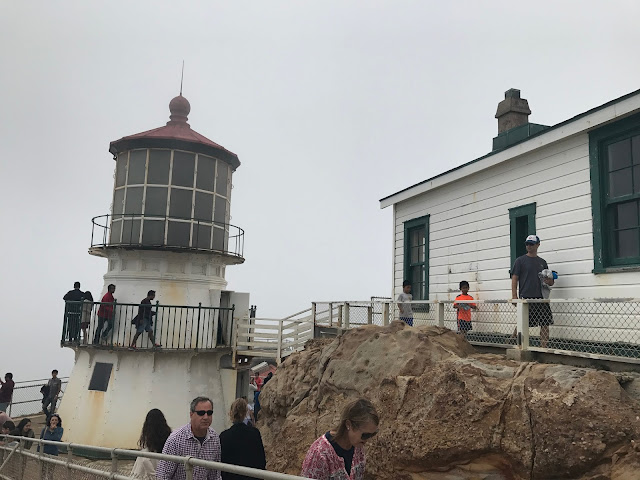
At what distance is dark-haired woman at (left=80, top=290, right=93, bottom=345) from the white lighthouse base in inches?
27.4

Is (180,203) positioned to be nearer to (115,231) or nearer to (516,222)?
(115,231)

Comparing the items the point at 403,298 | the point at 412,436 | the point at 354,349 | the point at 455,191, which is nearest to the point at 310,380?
the point at 354,349

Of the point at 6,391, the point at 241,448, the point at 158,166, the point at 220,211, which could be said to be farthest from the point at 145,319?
the point at 241,448

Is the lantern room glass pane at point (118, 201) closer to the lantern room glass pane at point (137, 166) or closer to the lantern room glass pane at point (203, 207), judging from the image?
the lantern room glass pane at point (137, 166)

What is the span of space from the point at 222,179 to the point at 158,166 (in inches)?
97.2

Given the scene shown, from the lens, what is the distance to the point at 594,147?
8.23 m

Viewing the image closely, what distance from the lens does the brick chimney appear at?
1270cm

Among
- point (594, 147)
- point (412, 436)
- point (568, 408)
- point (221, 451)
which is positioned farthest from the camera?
point (594, 147)

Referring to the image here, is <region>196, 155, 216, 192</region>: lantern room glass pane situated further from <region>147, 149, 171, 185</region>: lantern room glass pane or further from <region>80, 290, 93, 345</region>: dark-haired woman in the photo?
<region>80, 290, 93, 345</region>: dark-haired woman

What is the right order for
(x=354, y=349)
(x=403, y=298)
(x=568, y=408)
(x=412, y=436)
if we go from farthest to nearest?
(x=403, y=298), (x=354, y=349), (x=412, y=436), (x=568, y=408)

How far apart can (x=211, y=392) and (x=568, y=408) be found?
14851 mm

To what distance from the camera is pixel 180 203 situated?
18.0 meters

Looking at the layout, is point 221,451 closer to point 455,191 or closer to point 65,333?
point 455,191

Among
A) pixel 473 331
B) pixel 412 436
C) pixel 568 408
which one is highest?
pixel 473 331
